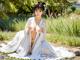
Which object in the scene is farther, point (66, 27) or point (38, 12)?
point (66, 27)

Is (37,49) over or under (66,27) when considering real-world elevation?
over

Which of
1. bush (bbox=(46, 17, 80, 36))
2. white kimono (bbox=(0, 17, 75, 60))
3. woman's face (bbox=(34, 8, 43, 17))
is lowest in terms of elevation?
bush (bbox=(46, 17, 80, 36))

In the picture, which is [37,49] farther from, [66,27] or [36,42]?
[66,27]

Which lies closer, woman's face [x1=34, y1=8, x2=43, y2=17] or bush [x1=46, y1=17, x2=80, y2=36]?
woman's face [x1=34, y1=8, x2=43, y2=17]

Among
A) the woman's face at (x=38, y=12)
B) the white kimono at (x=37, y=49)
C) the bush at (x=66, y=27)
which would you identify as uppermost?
the woman's face at (x=38, y=12)

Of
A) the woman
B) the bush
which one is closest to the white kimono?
the woman

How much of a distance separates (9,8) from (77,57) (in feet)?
8.49

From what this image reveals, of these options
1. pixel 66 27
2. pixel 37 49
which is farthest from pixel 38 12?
pixel 66 27

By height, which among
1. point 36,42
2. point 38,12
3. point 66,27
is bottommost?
point 66,27

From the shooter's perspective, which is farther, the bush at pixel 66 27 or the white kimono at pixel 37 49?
the bush at pixel 66 27

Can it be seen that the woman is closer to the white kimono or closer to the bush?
the white kimono

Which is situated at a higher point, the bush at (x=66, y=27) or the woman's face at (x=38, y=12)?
the woman's face at (x=38, y=12)

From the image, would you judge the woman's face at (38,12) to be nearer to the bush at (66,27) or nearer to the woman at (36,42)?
the woman at (36,42)

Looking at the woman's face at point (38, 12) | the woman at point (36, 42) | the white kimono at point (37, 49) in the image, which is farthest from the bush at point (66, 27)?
the woman's face at point (38, 12)
